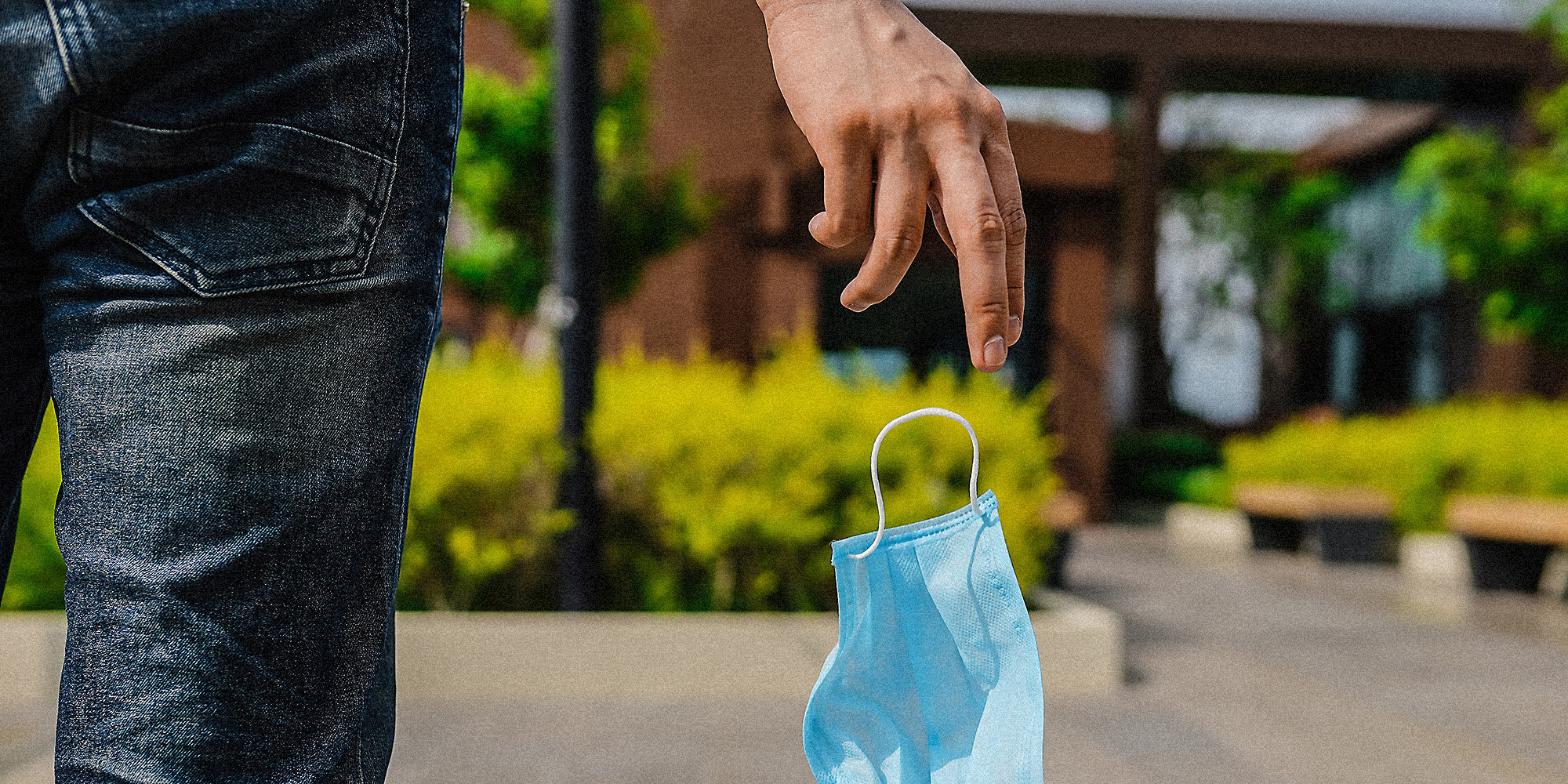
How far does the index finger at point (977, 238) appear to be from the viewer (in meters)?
0.94

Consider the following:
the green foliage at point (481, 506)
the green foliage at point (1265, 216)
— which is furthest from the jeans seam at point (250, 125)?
the green foliage at point (1265, 216)

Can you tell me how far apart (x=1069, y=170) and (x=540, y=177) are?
587 cm

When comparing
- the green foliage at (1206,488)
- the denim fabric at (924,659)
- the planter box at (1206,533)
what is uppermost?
the denim fabric at (924,659)

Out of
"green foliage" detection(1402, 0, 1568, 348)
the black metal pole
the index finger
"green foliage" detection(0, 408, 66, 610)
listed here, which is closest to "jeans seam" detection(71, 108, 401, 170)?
the index finger

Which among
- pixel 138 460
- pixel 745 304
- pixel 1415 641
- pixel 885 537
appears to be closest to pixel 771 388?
pixel 1415 641

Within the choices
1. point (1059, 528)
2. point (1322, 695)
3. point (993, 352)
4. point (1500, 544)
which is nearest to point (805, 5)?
point (993, 352)

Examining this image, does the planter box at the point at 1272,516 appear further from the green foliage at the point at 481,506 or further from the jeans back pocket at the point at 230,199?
the jeans back pocket at the point at 230,199

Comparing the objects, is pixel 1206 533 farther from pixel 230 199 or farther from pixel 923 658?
pixel 230 199

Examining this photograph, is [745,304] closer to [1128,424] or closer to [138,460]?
[1128,424]

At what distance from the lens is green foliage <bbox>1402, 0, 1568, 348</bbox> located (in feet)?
36.7

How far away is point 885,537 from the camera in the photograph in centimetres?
121

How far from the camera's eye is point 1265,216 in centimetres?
2205

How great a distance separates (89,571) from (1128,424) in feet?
59.2

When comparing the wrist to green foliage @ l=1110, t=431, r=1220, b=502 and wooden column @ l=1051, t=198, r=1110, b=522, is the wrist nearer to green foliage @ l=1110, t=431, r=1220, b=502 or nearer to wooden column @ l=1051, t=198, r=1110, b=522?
wooden column @ l=1051, t=198, r=1110, b=522
